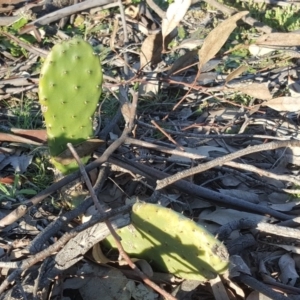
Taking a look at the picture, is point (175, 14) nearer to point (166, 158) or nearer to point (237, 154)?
point (166, 158)

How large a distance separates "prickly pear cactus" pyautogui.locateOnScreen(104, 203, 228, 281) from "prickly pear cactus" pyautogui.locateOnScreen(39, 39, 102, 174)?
417 mm

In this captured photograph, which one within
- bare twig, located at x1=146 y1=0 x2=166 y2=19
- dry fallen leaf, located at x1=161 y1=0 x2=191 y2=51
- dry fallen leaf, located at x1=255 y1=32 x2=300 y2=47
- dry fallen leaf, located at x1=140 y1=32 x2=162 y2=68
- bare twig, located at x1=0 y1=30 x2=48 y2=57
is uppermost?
dry fallen leaf, located at x1=161 y1=0 x2=191 y2=51

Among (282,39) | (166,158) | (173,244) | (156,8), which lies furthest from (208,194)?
(156,8)

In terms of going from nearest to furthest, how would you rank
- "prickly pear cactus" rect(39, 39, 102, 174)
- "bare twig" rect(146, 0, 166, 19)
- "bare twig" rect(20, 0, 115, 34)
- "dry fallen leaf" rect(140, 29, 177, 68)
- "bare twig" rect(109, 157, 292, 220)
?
"prickly pear cactus" rect(39, 39, 102, 174) < "bare twig" rect(109, 157, 292, 220) < "dry fallen leaf" rect(140, 29, 177, 68) < "bare twig" rect(20, 0, 115, 34) < "bare twig" rect(146, 0, 166, 19)

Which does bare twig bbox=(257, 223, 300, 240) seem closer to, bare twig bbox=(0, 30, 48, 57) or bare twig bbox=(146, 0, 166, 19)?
bare twig bbox=(0, 30, 48, 57)

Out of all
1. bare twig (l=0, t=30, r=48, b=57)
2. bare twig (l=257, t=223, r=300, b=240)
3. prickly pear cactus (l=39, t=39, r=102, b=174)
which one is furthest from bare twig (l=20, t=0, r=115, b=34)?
bare twig (l=257, t=223, r=300, b=240)

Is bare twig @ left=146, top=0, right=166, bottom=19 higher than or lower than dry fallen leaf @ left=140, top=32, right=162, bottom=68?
lower

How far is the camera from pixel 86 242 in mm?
1891

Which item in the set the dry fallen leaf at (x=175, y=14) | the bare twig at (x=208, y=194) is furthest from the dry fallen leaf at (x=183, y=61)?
the bare twig at (x=208, y=194)

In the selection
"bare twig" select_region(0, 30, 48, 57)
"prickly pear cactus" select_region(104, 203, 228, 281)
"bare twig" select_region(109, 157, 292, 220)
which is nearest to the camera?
"prickly pear cactus" select_region(104, 203, 228, 281)

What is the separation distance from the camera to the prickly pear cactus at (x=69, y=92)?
2.02 meters

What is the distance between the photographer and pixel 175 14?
2.33 m

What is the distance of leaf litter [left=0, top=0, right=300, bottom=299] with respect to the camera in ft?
6.34

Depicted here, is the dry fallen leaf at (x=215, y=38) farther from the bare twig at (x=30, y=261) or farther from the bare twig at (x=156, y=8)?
the bare twig at (x=156, y=8)
